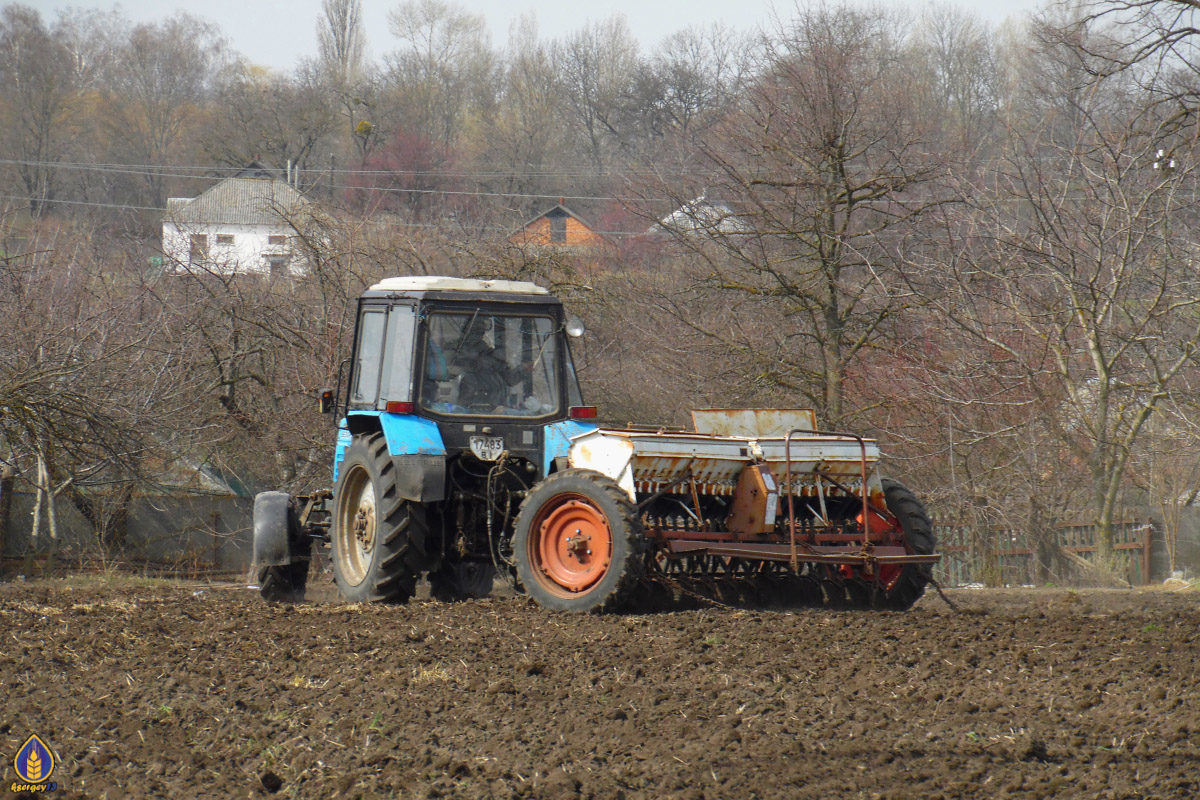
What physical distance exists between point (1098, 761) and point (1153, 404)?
29.6ft

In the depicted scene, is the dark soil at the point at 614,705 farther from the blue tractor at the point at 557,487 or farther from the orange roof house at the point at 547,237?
the orange roof house at the point at 547,237

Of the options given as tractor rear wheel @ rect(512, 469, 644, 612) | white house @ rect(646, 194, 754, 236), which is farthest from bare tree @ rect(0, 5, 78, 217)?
tractor rear wheel @ rect(512, 469, 644, 612)

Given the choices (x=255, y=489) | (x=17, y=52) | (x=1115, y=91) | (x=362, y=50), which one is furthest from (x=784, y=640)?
(x=362, y=50)

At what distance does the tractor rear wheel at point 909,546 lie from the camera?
27.1ft

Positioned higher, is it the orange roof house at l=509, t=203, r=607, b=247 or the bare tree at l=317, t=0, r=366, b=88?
the bare tree at l=317, t=0, r=366, b=88

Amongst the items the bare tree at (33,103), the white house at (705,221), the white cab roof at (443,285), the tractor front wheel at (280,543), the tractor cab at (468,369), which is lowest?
the tractor front wheel at (280,543)

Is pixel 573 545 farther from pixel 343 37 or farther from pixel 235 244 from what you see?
pixel 343 37

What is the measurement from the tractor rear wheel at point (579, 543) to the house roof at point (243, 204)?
1297cm

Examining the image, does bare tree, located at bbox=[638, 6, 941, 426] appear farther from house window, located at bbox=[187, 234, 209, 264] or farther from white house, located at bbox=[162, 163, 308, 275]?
house window, located at bbox=[187, 234, 209, 264]

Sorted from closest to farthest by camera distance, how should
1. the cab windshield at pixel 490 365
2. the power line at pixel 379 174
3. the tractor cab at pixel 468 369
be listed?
the tractor cab at pixel 468 369 → the cab windshield at pixel 490 365 → the power line at pixel 379 174

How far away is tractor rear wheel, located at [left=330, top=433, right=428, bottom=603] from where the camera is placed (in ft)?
28.0

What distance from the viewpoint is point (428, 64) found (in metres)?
56.1

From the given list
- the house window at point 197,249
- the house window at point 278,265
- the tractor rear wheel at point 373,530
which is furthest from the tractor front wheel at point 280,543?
the house window at point 278,265

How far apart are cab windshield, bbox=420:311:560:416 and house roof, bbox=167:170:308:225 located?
11.4 metres
